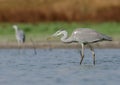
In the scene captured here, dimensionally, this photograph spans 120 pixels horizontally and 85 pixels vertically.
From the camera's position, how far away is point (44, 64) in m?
17.2

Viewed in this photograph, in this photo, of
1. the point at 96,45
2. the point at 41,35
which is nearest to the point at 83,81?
the point at 96,45

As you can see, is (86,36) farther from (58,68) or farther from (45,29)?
(45,29)

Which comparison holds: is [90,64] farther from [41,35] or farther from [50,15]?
[50,15]

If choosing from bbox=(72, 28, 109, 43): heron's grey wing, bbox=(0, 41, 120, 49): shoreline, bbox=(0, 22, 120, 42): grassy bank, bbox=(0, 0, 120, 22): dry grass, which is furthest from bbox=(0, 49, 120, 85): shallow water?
bbox=(0, 0, 120, 22): dry grass

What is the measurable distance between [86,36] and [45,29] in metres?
10.2

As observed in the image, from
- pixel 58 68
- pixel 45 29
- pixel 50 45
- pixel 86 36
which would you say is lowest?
pixel 58 68

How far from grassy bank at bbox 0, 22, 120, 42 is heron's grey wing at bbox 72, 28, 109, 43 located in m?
6.33

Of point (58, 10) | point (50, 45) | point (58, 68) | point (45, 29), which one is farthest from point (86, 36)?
point (58, 10)

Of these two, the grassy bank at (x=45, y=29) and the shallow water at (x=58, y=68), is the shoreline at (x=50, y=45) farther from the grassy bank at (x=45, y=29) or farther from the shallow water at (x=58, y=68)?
the shallow water at (x=58, y=68)

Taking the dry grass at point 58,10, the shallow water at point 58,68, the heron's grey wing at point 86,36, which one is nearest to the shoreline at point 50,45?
the shallow water at point 58,68

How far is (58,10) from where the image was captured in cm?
3275

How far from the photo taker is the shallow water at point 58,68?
14.3 metres

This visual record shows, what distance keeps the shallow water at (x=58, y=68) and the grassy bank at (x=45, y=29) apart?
374cm

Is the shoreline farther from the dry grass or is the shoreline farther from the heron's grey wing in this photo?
the dry grass
